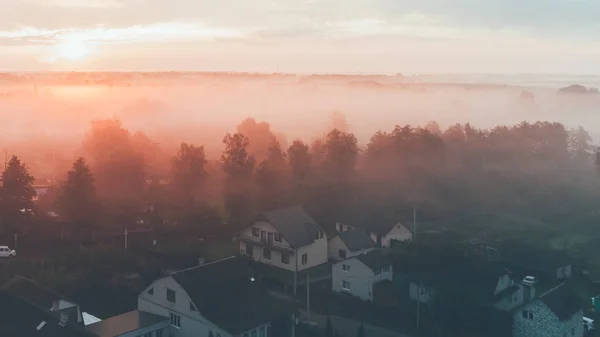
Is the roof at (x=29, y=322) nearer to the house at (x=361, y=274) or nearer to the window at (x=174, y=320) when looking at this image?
the window at (x=174, y=320)

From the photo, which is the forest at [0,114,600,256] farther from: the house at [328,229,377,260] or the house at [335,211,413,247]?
the house at [328,229,377,260]

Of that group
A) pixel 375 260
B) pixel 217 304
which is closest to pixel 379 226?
pixel 375 260

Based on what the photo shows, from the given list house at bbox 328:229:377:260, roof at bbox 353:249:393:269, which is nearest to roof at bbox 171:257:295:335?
roof at bbox 353:249:393:269

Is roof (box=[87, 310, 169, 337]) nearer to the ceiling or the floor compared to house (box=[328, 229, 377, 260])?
nearer to the ceiling

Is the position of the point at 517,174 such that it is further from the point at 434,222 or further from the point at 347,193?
the point at 347,193

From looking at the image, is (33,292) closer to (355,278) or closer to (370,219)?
(355,278)

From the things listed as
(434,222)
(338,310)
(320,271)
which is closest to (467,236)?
(434,222)
